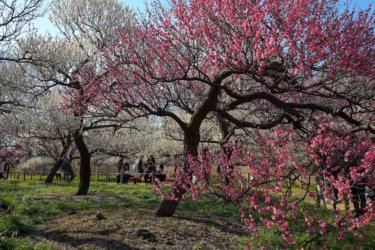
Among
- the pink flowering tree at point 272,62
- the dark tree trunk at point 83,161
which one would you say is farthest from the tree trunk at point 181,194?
the dark tree trunk at point 83,161

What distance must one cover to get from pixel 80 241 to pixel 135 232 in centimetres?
88

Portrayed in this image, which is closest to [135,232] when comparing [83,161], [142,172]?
[83,161]

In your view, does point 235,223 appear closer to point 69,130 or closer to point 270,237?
point 270,237

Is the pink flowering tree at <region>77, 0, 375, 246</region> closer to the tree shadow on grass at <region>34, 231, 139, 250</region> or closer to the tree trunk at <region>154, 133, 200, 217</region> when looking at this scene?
the tree trunk at <region>154, 133, 200, 217</region>

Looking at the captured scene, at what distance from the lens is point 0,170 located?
2270 cm

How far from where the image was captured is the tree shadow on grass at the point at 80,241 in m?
5.57

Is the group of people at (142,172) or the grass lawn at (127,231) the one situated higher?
the group of people at (142,172)

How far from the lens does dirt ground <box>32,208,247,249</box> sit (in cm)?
572

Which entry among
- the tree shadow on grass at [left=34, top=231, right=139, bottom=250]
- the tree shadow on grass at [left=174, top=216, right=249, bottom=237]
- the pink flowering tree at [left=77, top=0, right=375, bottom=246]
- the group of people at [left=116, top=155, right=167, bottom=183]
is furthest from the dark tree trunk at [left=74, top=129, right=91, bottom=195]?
the group of people at [left=116, top=155, right=167, bottom=183]

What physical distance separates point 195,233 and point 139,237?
3.46ft

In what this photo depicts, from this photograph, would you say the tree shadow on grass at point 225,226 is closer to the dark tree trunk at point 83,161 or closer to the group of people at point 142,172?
the dark tree trunk at point 83,161

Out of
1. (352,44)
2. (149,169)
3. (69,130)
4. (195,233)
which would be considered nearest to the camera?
(352,44)

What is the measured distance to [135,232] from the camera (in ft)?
20.1

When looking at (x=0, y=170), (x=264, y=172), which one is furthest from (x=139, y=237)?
(x=0, y=170)
